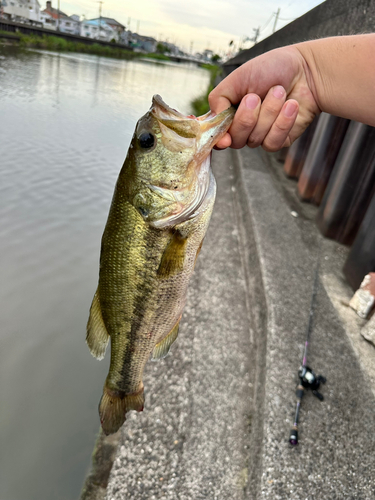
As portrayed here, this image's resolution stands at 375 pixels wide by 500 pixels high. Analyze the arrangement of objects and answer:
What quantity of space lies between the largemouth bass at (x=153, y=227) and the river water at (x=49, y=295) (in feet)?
4.50

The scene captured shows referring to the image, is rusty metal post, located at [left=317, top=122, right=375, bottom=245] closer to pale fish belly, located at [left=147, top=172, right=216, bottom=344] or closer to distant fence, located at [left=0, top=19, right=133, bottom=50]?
pale fish belly, located at [left=147, top=172, right=216, bottom=344]

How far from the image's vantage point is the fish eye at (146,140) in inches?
63.4

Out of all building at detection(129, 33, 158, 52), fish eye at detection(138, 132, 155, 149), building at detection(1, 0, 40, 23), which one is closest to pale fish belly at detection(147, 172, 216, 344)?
fish eye at detection(138, 132, 155, 149)

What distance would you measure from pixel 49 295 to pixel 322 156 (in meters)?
4.53

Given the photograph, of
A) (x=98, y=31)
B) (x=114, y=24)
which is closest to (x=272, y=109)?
(x=98, y=31)

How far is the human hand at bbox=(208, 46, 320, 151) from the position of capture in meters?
1.63

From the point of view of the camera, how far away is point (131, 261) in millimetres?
1699

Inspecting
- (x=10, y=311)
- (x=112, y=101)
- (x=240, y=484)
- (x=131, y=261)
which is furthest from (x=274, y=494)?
(x=112, y=101)

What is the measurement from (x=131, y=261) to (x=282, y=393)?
4.94ft

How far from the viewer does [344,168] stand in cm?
420

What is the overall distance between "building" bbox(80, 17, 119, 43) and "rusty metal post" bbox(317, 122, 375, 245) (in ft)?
378

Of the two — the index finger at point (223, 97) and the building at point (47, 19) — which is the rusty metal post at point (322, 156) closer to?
the index finger at point (223, 97)

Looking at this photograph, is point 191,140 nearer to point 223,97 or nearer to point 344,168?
point 223,97

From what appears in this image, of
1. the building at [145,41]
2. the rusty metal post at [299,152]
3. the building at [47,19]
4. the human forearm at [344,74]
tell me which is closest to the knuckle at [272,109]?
the human forearm at [344,74]
